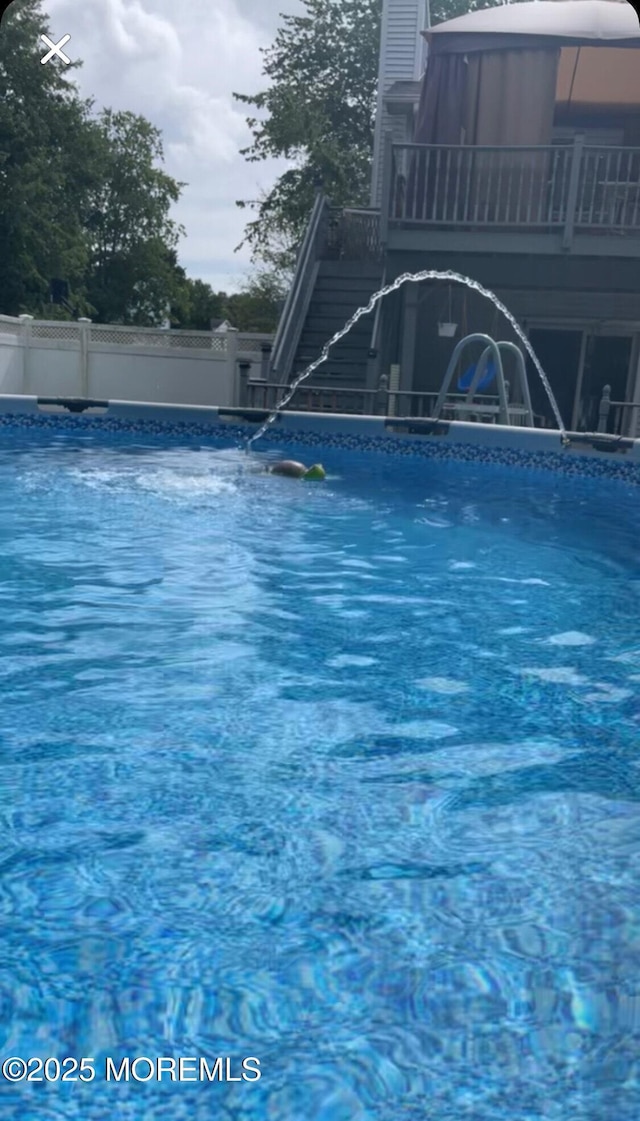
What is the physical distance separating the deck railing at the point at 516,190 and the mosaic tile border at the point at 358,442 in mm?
3266

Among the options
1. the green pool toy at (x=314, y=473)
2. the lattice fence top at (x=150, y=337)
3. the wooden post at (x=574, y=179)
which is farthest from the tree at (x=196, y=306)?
the green pool toy at (x=314, y=473)

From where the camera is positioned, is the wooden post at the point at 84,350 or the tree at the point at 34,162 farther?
the tree at the point at 34,162

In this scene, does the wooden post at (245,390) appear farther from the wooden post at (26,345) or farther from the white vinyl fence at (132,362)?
the wooden post at (26,345)

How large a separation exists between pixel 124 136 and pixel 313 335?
3423cm

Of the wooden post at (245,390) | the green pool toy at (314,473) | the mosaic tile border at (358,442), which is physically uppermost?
the wooden post at (245,390)

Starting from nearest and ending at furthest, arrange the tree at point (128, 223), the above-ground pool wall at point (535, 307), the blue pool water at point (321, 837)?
the blue pool water at point (321, 837), the above-ground pool wall at point (535, 307), the tree at point (128, 223)

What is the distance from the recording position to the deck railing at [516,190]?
12.4m

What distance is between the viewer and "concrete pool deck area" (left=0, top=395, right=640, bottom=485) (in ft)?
34.0

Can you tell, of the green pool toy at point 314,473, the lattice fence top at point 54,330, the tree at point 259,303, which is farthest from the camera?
the tree at point 259,303

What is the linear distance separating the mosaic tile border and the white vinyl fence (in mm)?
3876

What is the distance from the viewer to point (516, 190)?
1295cm

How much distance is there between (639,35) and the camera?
494 inches

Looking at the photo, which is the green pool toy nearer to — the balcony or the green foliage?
the balcony

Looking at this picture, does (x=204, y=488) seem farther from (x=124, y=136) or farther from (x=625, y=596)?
(x=124, y=136)
